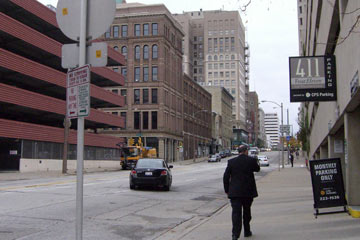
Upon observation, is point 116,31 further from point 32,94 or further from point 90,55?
point 90,55

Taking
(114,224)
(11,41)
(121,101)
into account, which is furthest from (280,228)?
(121,101)

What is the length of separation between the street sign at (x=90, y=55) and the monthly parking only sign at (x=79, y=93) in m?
0.18

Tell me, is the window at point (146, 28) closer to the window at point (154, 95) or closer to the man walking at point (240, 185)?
the window at point (154, 95)

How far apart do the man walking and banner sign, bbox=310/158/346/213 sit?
122 inches

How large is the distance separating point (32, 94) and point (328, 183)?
34.1 meters

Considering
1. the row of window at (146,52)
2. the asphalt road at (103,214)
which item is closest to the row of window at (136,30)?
the row of window at (146,52)

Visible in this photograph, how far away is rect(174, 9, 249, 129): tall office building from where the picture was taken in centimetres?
15338

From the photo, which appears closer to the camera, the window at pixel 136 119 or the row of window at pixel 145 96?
the row of window at pixel 145 96

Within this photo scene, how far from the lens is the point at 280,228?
28.5 ft

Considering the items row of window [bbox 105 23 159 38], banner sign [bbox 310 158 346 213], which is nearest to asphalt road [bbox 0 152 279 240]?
banner sign [bbox 310 158 346 213]

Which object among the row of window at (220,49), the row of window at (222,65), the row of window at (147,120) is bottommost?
the row of window at (147,120)

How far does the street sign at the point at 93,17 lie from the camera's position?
17.3 ft

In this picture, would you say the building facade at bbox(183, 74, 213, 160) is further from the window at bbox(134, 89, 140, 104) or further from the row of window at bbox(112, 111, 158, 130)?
the window at bbox(134, 89, 140, 104)

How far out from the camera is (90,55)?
17.3 ft
